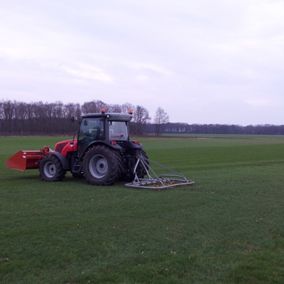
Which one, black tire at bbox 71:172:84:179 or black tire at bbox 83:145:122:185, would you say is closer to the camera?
black tire at bbox 83:145:122:185

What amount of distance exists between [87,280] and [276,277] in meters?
2.33

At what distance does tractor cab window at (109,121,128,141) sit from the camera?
53.0 ft

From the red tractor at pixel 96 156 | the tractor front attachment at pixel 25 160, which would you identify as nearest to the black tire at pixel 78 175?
the red tractor at pixel 96 156

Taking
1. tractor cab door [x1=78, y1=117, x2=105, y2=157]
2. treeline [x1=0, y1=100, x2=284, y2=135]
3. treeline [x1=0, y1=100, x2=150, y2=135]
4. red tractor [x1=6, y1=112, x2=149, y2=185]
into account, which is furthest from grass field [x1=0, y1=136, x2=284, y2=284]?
treeline [x1=0, y1=100, x2=150, y2=135]

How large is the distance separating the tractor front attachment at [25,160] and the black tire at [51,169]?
51cm

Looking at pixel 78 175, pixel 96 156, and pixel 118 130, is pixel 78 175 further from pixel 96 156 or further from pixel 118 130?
pixel 118 130

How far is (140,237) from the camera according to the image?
26.3 ft

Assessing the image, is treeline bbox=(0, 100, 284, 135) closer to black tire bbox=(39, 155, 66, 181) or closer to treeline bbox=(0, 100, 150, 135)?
treeline bbox=(0, 100, 150, 135)

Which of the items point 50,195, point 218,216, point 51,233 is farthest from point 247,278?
point 50,195

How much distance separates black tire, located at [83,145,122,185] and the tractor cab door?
58cm

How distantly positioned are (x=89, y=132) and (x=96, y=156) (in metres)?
1.14

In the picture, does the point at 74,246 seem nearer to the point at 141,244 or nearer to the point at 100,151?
the point at 141,244

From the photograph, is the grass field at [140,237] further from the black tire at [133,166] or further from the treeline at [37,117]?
the treeline at [37,117]

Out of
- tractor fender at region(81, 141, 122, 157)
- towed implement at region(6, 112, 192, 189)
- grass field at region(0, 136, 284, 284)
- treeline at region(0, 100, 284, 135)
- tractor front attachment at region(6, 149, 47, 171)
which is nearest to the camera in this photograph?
grass field at region(0, 136, 284, 284)
